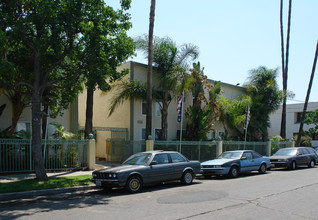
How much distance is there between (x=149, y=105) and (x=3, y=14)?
8396 millimetres

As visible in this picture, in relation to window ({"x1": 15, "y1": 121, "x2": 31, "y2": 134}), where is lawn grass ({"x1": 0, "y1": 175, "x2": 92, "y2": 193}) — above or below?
below

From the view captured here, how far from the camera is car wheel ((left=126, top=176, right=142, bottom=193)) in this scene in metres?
10.2

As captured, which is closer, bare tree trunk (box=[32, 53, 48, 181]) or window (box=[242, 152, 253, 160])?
bare tree trunk (box=[32, 53, 48, 181])

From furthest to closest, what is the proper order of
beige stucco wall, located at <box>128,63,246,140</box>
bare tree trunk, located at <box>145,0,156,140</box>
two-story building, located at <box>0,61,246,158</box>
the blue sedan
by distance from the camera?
beige stucco wall, located at <box>128,63,246,140</box> < two-story building, located at <box>0,61,246,158</box> < bare tree trunk, located at <box>145,0,156,140</box> < the blue sedan

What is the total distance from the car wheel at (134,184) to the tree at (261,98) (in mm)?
18508

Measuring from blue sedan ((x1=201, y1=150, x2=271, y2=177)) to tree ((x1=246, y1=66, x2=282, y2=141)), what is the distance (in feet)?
35.0

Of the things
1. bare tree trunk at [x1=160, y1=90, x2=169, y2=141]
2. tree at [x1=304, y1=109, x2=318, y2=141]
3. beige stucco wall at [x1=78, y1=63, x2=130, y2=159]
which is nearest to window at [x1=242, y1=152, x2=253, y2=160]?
bare tree trunk at [x1=160, y1=90, x2=169, y2=141]

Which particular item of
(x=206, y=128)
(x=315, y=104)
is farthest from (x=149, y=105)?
(x=315, y=104)

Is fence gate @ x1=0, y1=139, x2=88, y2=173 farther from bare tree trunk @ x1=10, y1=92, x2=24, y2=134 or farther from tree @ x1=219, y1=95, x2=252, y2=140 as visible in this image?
tree @ x1=219, y1=95, x2=252, y2=140

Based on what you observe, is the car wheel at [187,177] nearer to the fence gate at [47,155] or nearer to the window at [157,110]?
the fence gate at [47,155]

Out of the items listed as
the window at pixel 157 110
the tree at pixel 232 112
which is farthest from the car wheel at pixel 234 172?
the tree at pixel 232 112

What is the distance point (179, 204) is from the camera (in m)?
8.30

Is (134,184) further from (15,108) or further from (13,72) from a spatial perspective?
(15,108)

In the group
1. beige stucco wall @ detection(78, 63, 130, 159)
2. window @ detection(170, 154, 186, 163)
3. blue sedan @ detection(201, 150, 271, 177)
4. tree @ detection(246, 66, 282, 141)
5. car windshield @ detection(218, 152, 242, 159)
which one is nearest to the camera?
window @ detection(170, 154, 186, 163)
